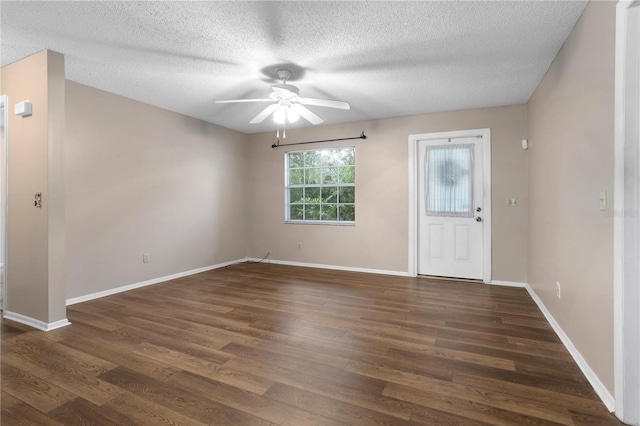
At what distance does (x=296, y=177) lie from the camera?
5754mm

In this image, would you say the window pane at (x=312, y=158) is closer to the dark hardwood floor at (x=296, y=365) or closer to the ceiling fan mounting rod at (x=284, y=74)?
the ceiling fan mounting rod at (x=284, y=74)

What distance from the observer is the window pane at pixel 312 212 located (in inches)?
220

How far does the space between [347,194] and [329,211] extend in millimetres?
447

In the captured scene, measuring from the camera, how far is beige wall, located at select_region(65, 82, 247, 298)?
352cm

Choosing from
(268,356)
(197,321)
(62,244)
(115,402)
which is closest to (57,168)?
(62,244)

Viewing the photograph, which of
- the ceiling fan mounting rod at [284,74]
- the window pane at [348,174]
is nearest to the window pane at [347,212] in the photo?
the window pane at [348,174]

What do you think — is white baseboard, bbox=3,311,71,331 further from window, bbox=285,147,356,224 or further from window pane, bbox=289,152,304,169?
window pane, bbox=289,152,304,169

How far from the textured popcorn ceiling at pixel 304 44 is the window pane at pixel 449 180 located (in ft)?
2.89

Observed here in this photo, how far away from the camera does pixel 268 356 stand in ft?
7.42

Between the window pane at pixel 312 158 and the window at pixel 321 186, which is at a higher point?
the window pane at pixel 312 158

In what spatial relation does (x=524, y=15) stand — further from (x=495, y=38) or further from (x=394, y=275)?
(x=394, y=275)

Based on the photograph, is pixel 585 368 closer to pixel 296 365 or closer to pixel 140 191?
pixel 296 365

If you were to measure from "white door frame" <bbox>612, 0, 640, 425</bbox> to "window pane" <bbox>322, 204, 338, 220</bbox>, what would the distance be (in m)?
4.02

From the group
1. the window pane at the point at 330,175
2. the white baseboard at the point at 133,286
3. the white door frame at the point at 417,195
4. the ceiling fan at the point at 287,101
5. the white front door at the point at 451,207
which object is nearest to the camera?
the ceiling fan at the point at 287,101
